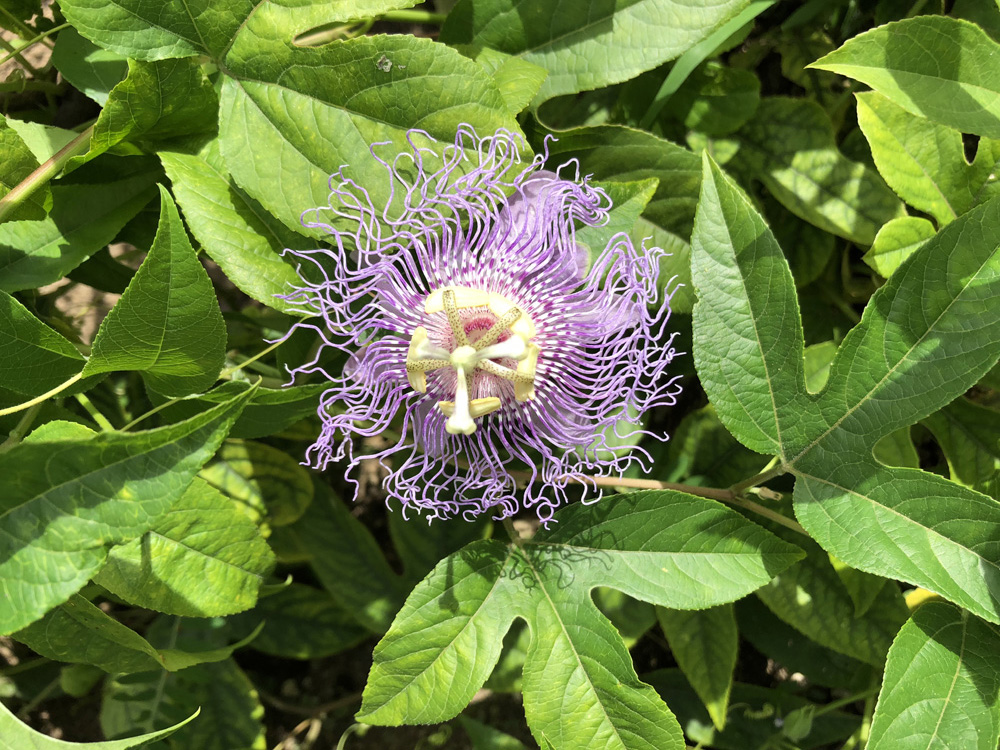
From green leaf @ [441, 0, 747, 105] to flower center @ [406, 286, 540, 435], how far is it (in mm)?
346

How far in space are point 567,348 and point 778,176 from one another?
1.86 feet

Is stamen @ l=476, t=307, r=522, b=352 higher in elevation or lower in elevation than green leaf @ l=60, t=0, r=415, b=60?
lower

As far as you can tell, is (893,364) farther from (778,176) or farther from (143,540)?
(143,540)

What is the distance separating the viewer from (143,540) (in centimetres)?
111

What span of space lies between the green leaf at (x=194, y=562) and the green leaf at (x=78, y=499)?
30 centimetres

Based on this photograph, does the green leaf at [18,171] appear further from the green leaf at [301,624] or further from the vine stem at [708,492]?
the green leaf at [301,624]

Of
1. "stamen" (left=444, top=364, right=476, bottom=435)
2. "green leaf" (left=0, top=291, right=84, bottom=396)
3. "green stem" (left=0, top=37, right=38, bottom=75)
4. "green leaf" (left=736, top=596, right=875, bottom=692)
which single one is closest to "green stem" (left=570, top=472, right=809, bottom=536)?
"stamen" (left=444, top=364, right=476, bottom=435)

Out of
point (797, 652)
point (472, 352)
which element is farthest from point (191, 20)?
point (797, 652)

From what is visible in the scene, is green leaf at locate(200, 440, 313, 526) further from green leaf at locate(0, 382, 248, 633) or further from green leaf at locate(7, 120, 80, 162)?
green leaf at locate(0, 382, 248, 633)

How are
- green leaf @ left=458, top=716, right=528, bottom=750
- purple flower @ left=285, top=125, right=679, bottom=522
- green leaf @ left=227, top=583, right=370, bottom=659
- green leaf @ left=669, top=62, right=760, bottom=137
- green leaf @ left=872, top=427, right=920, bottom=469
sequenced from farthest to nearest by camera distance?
green leaf @ left=227, top=583, right=370, bottom=659 < green leaf @ left=458, top=716, right=528, bottom=750 < green leaf @ left=669, top=62, right=760, bottom=137 < green leaf @ left=872, top=427, right=920, bottom=469 < purple flower @ left=285, top=125, right=679, bottom=522

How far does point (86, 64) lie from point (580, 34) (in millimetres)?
740

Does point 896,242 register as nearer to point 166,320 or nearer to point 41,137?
point 166,320

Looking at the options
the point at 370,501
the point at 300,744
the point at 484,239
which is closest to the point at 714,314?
the point at 484,239

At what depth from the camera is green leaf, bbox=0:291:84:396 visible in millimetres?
1017
